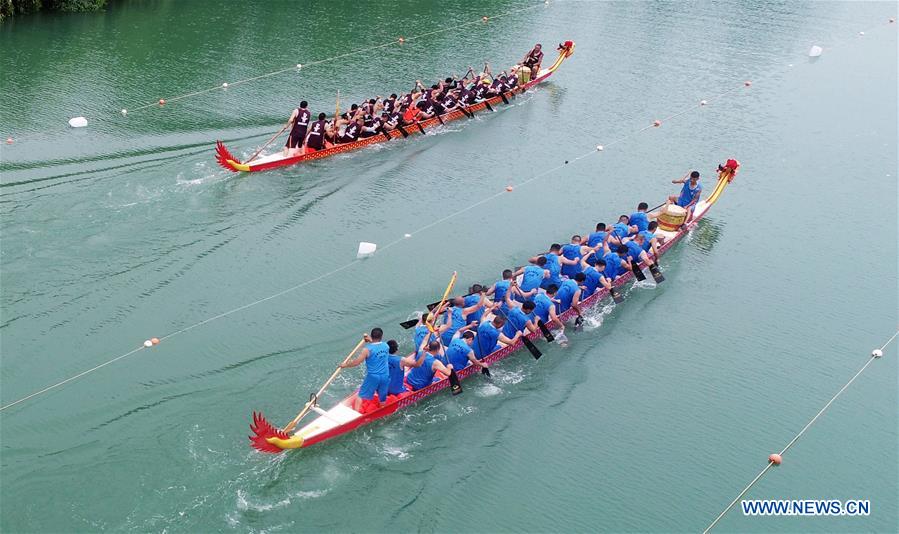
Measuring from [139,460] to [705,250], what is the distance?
10.9 m

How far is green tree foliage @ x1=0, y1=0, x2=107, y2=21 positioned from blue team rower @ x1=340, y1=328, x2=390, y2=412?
21947 millimetres

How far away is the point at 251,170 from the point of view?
17.7m

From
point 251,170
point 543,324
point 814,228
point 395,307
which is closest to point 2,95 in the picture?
point 251,170

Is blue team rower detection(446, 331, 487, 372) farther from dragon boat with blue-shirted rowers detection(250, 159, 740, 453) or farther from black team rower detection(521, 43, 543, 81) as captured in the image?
black team rower detection(521, 43, 543, 81)

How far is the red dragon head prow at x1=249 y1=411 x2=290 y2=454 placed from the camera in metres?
10.1

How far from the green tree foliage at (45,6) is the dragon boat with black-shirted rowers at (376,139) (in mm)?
13531

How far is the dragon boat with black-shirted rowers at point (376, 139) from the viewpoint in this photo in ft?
57.3

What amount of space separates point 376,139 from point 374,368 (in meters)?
9.79

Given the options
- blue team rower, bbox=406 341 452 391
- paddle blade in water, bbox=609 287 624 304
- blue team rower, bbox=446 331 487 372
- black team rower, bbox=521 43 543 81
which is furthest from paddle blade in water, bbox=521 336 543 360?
black team rower, bbox=521 43 543 81

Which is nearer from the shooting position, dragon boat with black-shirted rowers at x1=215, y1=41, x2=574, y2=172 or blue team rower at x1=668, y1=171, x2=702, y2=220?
blue team rower at x1=668, y1=171, x2=702, y2=220

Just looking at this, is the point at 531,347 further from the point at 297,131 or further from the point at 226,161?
the point at 297,131

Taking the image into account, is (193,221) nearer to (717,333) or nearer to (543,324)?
(543,324)

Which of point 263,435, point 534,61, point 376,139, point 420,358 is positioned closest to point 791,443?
point 420,358

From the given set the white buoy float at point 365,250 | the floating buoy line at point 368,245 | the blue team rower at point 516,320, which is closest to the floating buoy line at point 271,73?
the floating buoy line at point 368,245
